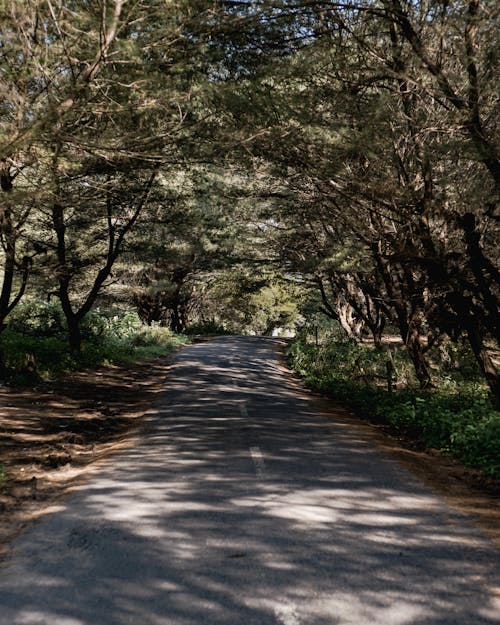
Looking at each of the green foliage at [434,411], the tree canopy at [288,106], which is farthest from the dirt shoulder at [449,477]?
the tree canopy at [288,106]

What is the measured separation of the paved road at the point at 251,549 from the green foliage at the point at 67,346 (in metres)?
8.45

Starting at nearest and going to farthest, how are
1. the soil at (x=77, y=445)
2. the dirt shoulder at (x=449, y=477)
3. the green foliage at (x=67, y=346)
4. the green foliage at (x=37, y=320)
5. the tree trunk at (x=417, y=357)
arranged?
the dirt shoulder at (x=449, y=477), the soil at (x=77, y=445), the tree trunk at (x=417, y=357), the green foliage at (x=67, y=346), the green foliage at (x=37, y=320)

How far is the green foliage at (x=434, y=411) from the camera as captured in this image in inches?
A: 347

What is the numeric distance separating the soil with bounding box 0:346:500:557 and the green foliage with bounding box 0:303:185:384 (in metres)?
0.85

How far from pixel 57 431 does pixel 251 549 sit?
7016 millimetres

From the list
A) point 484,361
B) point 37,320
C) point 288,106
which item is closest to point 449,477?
point 484,361

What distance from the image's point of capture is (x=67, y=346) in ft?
66.7

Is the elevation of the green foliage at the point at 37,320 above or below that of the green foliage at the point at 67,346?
above

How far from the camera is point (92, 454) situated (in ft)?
31.2

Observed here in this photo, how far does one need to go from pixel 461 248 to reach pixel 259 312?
41.7 m

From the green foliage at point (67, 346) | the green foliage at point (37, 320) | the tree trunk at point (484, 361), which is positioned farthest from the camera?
the green foliage at point (37, 320)

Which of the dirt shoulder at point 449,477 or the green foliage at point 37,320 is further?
the green foliage at point 37,320

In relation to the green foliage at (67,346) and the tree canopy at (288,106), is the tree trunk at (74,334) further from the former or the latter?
the tree canopy at (288,106)

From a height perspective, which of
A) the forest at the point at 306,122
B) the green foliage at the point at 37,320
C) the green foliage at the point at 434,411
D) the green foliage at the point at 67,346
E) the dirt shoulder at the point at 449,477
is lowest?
the dirt shoulder at the point at 449,477
